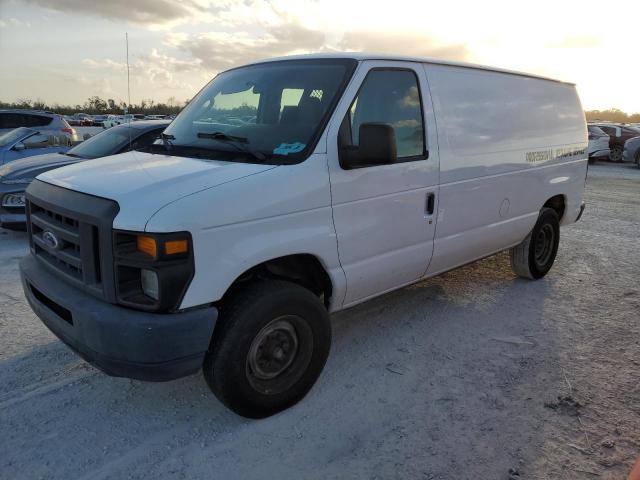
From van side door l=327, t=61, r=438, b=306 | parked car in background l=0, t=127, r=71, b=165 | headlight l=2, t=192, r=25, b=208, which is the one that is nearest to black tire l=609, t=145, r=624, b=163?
parked car in background l=0, t=127, r=71, b=165

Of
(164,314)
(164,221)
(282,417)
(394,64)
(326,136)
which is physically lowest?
(282,417)

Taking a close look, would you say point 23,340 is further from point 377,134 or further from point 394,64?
point 394,64

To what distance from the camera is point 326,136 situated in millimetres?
3232

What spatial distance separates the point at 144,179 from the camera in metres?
2.91

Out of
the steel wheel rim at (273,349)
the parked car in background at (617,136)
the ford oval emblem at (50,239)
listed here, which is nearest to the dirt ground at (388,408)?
the steel wheel rim at (273,349)

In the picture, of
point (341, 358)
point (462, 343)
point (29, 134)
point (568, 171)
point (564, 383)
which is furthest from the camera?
point (29, 134)

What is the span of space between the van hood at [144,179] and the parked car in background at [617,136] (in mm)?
21261

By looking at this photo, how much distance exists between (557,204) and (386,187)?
3.23m

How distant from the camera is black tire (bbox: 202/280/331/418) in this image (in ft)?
9.43

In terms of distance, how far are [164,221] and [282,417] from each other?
57.3 inches

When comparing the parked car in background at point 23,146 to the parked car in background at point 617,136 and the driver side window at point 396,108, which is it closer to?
the driver side window at point 396,108

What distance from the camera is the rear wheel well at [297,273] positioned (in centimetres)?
311

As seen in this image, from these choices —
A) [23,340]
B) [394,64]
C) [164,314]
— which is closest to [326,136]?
[394,64]

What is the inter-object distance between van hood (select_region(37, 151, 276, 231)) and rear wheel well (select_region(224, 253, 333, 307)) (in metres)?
0.59
